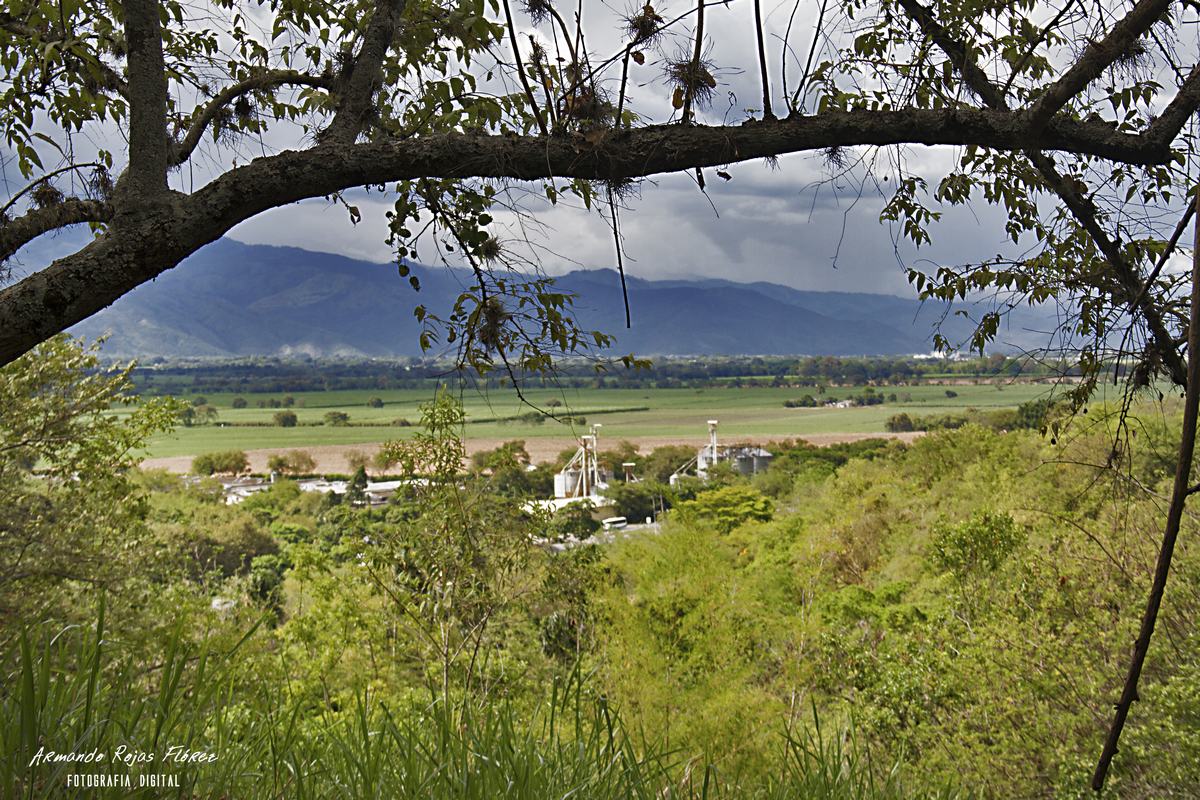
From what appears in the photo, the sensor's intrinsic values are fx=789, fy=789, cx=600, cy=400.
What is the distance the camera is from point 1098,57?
1.38m

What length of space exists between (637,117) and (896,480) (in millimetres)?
24720

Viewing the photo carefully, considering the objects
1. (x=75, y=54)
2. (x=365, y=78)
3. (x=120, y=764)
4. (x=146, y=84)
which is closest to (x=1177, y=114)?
(x=365, y=78)

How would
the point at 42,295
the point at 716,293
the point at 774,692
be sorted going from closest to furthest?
the point at 42,295
the point at 774,692
the point at 716,293

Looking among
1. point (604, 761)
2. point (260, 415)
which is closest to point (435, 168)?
point (604, 761)

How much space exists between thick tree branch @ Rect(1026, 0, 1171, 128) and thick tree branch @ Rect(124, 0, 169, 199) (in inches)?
61.0

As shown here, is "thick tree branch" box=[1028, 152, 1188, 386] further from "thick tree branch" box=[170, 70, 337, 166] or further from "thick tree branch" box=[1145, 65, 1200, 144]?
"thick tree branch" box=[170, 70, 337, 166]

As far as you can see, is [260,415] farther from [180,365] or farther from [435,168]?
[435,168]

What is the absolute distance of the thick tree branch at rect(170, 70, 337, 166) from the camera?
1791 mm

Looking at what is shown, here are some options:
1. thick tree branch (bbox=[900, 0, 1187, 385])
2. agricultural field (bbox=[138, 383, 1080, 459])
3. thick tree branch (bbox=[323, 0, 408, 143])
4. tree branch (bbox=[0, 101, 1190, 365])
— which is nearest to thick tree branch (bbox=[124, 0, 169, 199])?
tree branch (bbox=[0, 101, 1190, 365])

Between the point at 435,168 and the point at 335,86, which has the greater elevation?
the point at 335,86

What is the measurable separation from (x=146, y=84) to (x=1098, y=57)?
1.68m

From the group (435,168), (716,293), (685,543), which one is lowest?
(685,543)

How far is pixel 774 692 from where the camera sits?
13789mm

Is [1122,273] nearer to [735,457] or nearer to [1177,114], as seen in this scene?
[1177,114]
